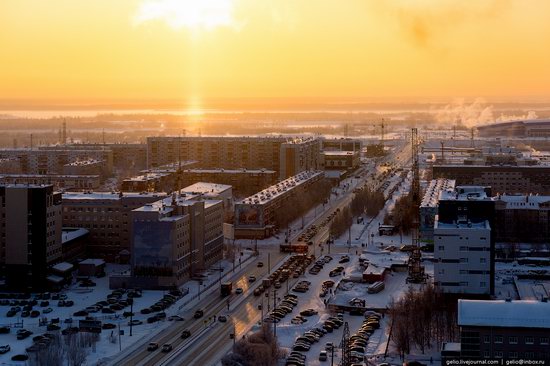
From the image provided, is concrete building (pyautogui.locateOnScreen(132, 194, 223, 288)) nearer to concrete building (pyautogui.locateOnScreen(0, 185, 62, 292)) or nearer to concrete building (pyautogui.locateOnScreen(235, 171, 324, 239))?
concrete building (pyautogui.locateOnScreen(0, 185, 62, 292))

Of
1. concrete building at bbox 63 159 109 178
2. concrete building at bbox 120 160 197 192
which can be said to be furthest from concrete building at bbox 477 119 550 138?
concrete building at bbox 120 160 197 192

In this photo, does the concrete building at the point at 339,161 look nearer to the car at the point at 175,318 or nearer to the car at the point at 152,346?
the car at the point at 175,318

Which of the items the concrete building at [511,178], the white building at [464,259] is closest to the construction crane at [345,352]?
the white building at [464,259]

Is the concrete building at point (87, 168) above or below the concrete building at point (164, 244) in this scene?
above

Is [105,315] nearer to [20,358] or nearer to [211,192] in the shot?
[20,358]

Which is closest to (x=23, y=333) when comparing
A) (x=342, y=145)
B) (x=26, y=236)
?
(x=26, y=236)

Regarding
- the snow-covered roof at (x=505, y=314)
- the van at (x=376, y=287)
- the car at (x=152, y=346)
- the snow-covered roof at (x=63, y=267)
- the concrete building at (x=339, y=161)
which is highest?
the concrete building at (x=339, y=161)

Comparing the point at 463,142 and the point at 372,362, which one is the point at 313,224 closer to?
the point at 372,362
